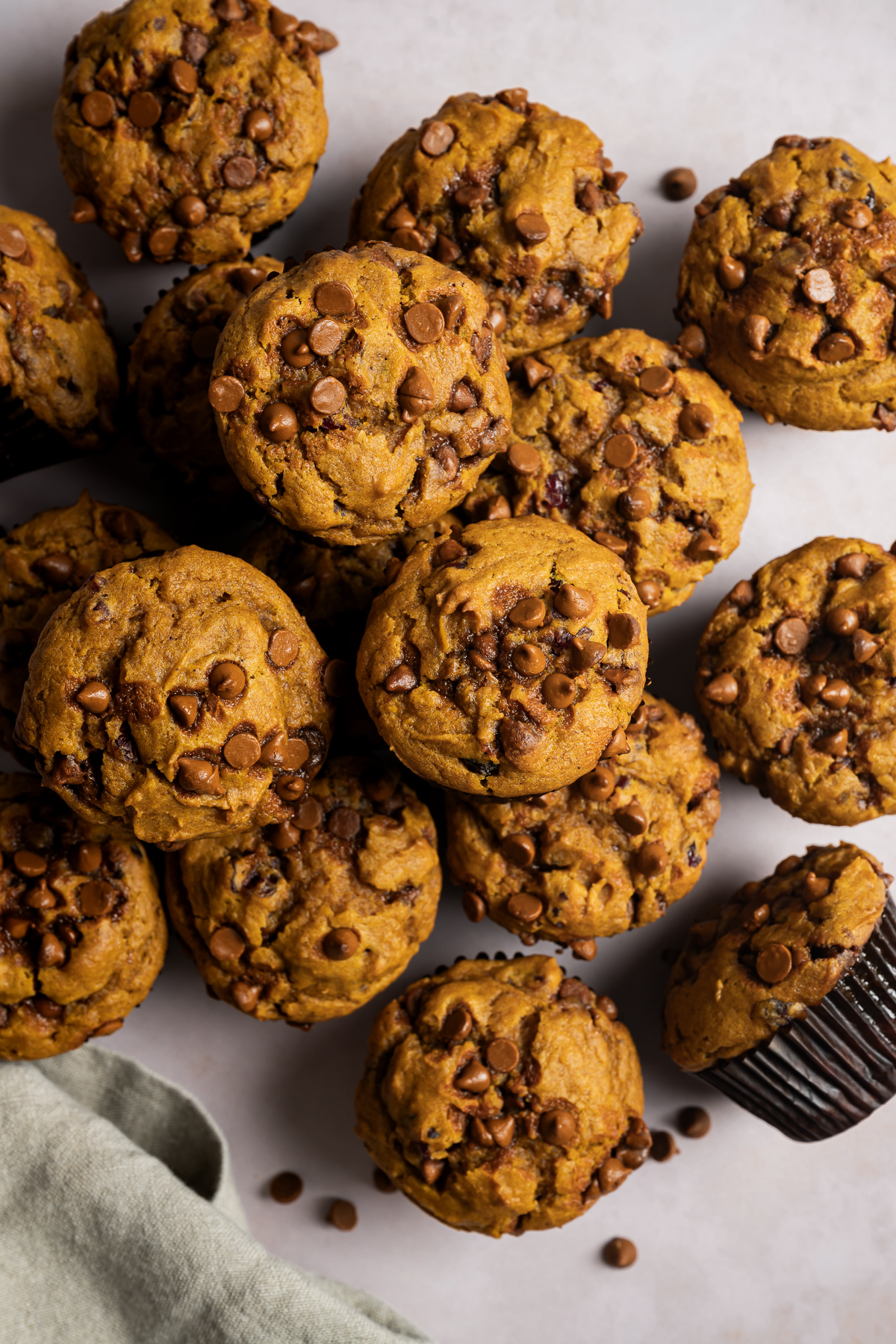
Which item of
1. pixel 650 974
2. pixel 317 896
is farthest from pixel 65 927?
pixel 650 974

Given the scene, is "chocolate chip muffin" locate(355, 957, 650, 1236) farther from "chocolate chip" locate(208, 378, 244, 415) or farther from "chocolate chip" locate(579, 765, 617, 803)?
"chocolate chip" locate(208, 378, 244, 415)

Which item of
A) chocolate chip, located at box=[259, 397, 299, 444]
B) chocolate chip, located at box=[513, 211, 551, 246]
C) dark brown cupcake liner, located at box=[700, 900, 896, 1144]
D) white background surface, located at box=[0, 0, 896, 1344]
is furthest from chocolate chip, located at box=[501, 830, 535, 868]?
chocolate chip, located at box=[513, 211, 551, 246]

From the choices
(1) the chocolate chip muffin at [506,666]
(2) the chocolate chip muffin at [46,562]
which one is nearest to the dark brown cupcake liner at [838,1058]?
(1) the chocolate chip muffin at [506,666]

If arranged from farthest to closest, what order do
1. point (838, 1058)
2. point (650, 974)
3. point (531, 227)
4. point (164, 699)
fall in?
point (650, 974) < point (838, 1058) < point (531, 227) < point (164, 699)

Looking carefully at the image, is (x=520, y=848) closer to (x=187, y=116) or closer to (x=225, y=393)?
(x=225, y=393)

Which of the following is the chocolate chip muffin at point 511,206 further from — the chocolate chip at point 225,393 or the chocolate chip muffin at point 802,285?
the chocolate chip at point 225,393

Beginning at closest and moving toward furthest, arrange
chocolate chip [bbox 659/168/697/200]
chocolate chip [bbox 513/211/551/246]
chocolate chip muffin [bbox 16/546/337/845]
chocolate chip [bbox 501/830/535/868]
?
1. chocolate chip muffin [bbox 16/546/337/845]
2. chocolate chip [bbox 513/211/551/246]
3. chocolate chip [bbox 501/830/535/868]
4. chocolate chip [bbox 659/168/697/200]
